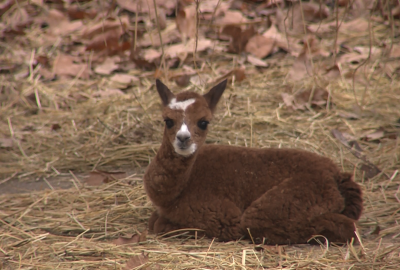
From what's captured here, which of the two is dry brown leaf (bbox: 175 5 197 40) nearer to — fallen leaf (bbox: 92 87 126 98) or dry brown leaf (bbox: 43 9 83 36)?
fallen leaf (bbox: 92 87 126 98)

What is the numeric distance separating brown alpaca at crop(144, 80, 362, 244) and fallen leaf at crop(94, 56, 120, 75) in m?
2.87

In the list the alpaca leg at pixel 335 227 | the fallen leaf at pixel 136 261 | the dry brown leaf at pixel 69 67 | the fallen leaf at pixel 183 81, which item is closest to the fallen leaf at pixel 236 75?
the fallen leaf at pixel 183 81

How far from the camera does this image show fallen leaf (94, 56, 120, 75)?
5574 mm

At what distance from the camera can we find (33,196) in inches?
134

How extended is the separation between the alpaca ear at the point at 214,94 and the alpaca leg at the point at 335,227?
879mm

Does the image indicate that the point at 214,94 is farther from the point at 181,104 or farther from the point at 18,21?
the point at 18,21

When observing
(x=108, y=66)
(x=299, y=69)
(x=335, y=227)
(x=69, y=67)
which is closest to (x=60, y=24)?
(x=69, y=67)

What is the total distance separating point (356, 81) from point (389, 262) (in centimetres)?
311

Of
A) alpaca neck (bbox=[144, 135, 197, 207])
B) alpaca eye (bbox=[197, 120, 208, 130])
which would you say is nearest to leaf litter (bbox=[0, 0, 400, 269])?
alpaca neck (bbox=[144, 135, 197, 207])

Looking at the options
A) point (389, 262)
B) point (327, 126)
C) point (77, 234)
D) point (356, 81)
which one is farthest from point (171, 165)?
point (356, 81)

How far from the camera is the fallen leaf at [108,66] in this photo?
557 centimetres

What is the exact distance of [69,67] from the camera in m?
5.66

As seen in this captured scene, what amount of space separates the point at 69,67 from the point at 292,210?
148 inches

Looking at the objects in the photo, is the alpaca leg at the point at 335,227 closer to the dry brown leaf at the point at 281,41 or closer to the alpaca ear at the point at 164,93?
the alpaca ear at the point at 164,93
